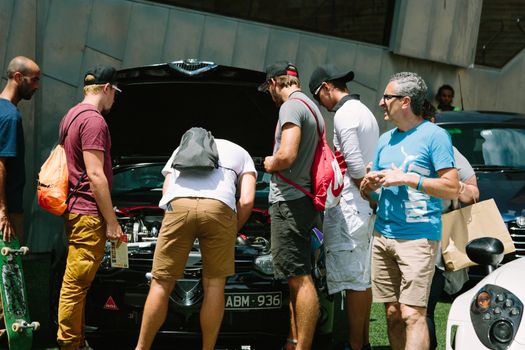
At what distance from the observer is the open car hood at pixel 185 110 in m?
7.27

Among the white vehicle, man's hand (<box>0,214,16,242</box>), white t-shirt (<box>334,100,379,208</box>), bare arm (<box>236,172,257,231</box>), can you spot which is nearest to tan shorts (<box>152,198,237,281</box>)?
bare arm (<box>236,172,257,231</box>)

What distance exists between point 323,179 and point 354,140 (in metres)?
0.40

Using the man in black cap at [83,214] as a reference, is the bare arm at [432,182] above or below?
above

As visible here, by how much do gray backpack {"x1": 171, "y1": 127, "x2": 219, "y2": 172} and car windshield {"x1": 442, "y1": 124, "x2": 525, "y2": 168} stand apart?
4.08 m

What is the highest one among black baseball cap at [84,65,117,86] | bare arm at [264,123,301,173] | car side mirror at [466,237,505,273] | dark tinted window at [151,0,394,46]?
dark tinted window at [151,0,394,46]

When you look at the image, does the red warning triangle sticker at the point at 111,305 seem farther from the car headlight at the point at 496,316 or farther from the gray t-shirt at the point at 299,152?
the car headlight at the point at 496,316

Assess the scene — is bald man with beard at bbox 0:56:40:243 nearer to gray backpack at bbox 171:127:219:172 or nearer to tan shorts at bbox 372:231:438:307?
gray backpack at bbox 171:127:219:172

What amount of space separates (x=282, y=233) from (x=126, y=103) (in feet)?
7.90

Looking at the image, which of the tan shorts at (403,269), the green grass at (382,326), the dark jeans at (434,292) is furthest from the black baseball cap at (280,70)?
the green grass at (382,326)

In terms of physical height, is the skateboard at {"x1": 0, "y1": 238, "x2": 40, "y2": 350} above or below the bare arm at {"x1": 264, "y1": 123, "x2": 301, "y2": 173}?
below

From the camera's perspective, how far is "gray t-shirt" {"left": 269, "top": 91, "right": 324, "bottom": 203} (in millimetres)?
5688

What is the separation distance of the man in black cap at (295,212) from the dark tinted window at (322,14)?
5.91 m

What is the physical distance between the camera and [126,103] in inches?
295

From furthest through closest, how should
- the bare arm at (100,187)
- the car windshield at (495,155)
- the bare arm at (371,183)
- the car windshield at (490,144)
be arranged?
the car windshield at (490,144)
the car windshield at (495,155)
the bare arm at (100,187)
the bare arm at (371,183)
